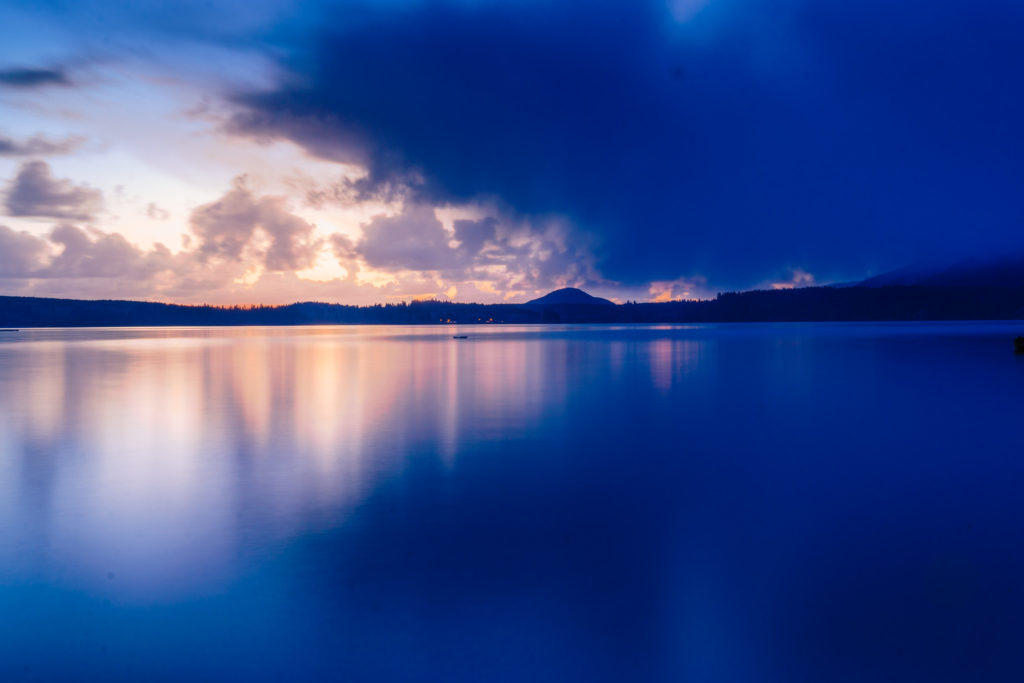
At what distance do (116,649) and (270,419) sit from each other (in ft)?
43.3

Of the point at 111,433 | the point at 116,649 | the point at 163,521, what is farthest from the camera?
the point at 111,433

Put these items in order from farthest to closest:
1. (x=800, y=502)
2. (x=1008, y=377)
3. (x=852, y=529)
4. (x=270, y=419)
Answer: (x=1008, y=377) < (x=270, y=419) < (x=800, y=502) < (x=852, y=529)

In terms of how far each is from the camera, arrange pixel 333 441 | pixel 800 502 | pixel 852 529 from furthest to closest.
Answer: pixel 333 441 < pixel 800 502 < pixel 852 529

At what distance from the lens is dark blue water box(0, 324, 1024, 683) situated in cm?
531

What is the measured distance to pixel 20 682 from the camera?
4949 millimetres

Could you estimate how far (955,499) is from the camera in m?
9.52

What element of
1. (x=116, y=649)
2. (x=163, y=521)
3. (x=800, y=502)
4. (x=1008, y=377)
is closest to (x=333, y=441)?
(x=163, y=521)

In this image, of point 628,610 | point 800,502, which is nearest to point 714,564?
point 628,610

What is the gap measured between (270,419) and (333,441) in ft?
14.7

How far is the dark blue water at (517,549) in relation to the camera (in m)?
5.31

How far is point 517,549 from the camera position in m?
7.50

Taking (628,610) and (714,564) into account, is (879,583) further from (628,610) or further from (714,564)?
(628,610)

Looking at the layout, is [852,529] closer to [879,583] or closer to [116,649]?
[879,583]

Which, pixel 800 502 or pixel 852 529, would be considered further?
pixel 800 502
